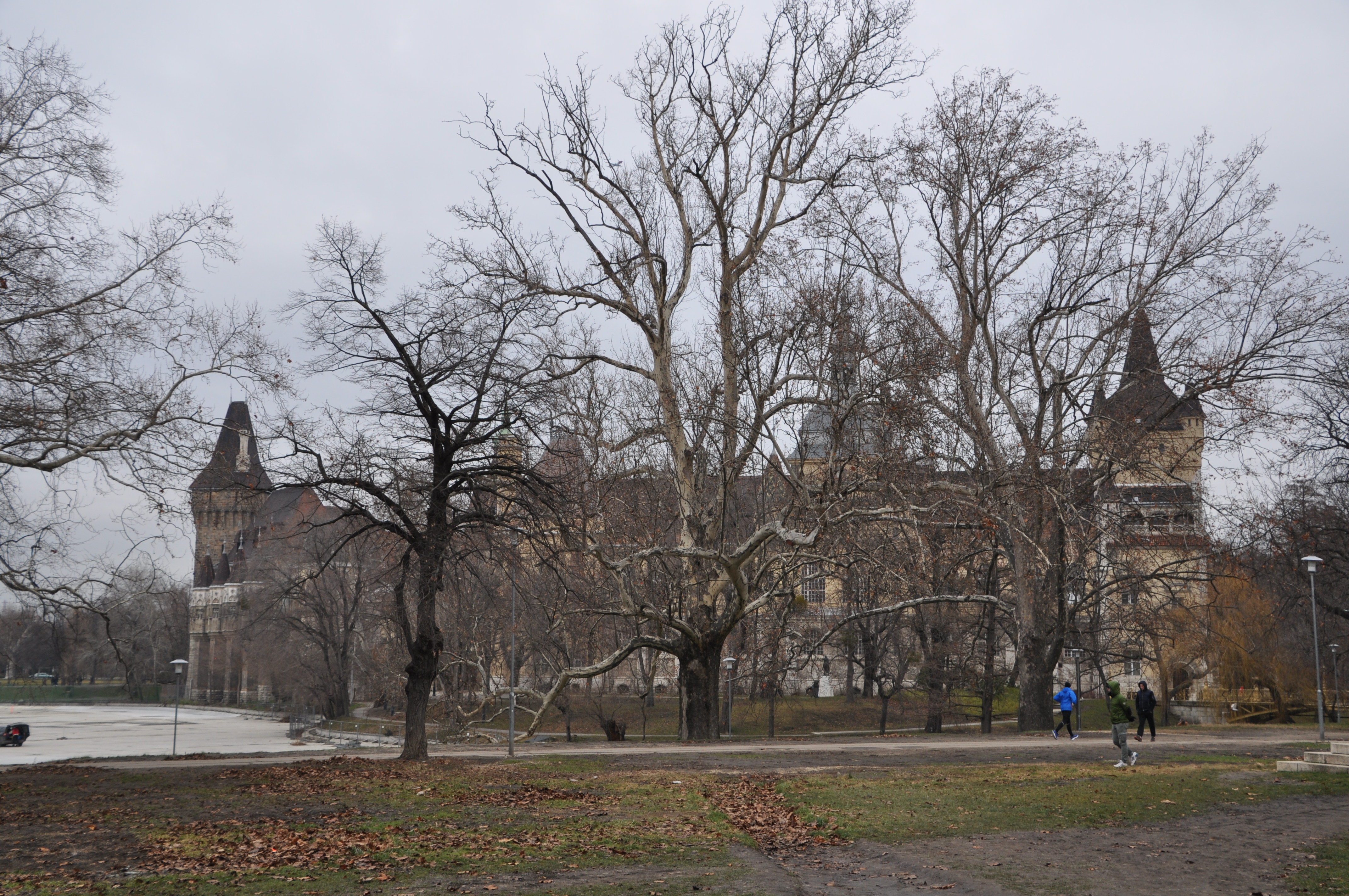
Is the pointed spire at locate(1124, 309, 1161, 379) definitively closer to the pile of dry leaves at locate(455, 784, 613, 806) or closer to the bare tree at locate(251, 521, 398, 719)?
the pile of dry leaves at locate(455, 784, 613, 806)

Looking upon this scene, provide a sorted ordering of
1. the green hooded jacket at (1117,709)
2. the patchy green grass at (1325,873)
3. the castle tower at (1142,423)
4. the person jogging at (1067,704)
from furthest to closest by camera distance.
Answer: the person jogging at (1067,704) < the castle tower at (1142,423) < the green hooded jacket at (1117,709) < the patchy green grass at (1325,873)

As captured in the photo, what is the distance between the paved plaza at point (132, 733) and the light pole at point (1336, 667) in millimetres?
41835

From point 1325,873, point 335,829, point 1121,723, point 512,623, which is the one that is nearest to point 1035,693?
point 1121,723

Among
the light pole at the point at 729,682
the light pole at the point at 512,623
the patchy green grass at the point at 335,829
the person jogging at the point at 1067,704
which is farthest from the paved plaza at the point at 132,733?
the person jogging at the point at 1067,704

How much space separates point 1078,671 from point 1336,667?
12164 millimetres

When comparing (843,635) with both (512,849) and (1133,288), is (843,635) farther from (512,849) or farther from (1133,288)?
(512,849)

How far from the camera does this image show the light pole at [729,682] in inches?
1527

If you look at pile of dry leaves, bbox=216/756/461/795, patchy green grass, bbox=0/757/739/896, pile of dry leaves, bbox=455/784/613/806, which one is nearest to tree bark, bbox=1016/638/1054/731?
patchy green grass, bbox=0/757/739/896

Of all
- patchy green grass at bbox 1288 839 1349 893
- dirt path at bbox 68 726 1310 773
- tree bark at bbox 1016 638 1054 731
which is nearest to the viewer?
patchy green grass at bbox 1288 839 1349 893

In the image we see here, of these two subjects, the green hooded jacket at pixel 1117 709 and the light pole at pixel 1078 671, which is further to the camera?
the light pole at pixel 1078 671

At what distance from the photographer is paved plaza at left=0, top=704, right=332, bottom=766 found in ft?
133

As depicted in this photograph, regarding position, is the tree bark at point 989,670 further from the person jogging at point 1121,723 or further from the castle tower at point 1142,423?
the person jogging at point 1121,723

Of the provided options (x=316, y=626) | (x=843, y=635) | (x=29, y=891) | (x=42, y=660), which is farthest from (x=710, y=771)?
(x=42, y=660)

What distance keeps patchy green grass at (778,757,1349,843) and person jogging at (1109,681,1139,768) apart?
38cm
